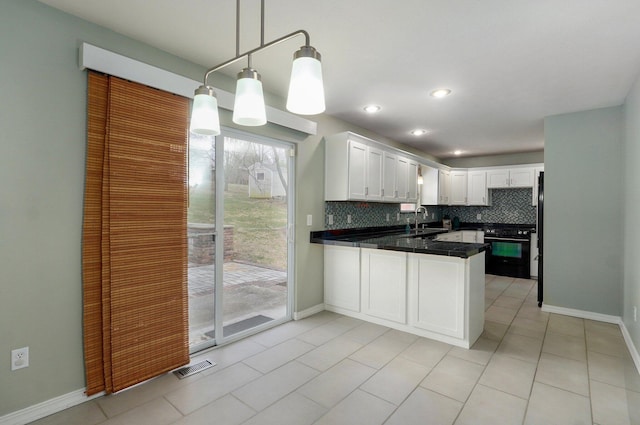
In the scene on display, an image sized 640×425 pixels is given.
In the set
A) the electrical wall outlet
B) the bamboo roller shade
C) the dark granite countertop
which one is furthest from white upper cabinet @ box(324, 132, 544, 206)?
the electrical wall outlet

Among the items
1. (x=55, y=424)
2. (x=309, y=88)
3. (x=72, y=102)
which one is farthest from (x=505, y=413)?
(x=72, y=102)

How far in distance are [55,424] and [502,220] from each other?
7524 millimetres

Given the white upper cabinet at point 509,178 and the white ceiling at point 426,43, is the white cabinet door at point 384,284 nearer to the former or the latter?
the white ceiling at point 426,43

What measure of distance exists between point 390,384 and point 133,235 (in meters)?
2.16

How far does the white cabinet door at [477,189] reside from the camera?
22.0 ft

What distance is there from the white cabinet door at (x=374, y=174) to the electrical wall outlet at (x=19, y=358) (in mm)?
3465

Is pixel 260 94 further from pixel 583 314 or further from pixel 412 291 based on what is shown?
pixel 583 314

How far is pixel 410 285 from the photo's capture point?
10.9 feet

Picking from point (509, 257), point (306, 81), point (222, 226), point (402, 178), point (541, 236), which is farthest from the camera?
point (509, 257)

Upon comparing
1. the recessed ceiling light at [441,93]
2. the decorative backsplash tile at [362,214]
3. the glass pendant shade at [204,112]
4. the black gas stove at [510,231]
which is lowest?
the black gas stove at [510,231]

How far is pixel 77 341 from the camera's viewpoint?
212 cm

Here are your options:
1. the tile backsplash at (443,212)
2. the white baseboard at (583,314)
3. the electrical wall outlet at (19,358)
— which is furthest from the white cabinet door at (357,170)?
the electrical wall outlet at (19,358)

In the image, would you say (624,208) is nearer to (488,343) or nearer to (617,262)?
(617,262)

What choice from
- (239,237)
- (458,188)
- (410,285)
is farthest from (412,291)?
(458,188)
